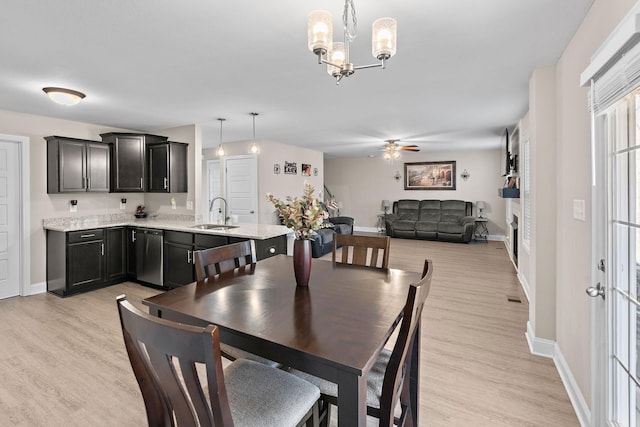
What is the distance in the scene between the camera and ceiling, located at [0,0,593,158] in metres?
1.86

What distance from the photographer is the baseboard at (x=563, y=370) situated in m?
1.81

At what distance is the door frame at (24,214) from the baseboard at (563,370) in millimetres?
5777

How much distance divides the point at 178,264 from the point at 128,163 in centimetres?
189

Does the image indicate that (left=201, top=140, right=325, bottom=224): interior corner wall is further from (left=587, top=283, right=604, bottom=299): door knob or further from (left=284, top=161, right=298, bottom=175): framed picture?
(left=587, top=283, right=604, bottom=299): door knob

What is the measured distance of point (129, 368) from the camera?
2.39 meters

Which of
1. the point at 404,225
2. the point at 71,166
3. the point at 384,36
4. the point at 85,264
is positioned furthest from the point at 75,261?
the point at 404,225

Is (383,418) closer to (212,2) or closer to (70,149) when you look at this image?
(212,2)

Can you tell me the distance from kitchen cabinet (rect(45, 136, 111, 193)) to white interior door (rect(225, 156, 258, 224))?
241 cm

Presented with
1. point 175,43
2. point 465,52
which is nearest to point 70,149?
point 175,43

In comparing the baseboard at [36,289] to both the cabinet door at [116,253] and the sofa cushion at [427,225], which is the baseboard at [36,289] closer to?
the cabinet door at [116,253]

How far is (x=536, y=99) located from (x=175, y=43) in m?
2.87

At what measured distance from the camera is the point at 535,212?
2.61 m

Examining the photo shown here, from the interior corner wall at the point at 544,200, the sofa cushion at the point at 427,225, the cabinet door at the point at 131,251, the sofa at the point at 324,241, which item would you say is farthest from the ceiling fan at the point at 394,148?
the cabinet door at the point at 131,251

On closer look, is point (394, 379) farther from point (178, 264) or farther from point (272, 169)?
point (272, 169)
